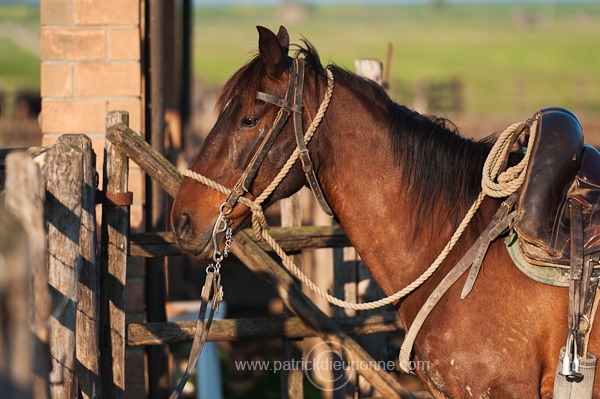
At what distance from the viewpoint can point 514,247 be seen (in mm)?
2594

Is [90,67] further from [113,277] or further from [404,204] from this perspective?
[404,204]

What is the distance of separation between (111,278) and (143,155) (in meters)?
0.65

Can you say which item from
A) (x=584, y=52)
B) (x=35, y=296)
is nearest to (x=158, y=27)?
(x=35, y=296)

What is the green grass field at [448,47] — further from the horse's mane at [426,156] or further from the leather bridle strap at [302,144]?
the leather bridle strap at [302,144]

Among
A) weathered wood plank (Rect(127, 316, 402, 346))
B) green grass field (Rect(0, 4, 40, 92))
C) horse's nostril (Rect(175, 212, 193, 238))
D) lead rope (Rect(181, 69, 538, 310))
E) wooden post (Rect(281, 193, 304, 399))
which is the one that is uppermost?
green grass field (Rect(0, 4, 40, 92))

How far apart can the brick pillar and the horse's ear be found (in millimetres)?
1751

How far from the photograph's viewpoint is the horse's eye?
265 centimetres

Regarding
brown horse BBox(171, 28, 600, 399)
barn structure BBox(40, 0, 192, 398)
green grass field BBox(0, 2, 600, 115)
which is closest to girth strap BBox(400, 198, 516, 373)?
brown horse BBox(171, 28, 600, 399)

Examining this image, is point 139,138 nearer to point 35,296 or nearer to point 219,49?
point 35,296

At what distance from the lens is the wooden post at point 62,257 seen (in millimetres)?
2561

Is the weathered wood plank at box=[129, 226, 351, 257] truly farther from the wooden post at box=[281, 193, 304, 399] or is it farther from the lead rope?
the lead rope

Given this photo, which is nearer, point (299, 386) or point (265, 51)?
point (265, 51)

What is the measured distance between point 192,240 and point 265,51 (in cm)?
81

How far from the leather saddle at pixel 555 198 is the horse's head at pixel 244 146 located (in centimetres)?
92
